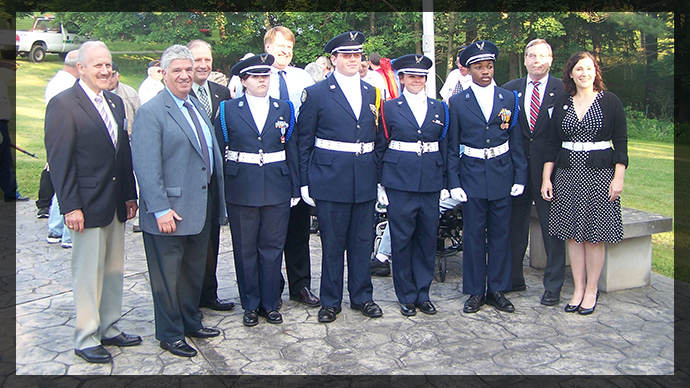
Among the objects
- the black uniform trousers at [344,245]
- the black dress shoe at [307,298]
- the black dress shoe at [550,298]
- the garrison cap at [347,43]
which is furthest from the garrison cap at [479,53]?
the black dress shoe at [307,298]

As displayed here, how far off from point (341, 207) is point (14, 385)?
2421 mm

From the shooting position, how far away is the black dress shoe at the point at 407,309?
4.99m

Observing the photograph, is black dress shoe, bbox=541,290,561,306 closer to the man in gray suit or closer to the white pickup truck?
the man in gray suit

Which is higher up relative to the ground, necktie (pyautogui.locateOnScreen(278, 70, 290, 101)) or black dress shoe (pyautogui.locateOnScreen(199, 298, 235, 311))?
necktie (pyautogui.locateOnScreen(278, 70, 290, 101))

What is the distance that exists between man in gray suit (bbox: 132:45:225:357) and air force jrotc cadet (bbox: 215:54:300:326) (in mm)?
343

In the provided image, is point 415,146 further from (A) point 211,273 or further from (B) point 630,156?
(B) point 630,156

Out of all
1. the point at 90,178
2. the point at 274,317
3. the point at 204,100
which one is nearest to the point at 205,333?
the point at 274,317

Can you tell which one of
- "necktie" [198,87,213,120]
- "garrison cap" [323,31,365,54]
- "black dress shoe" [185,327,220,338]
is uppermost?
"garrison cap" [323,31,365,54]

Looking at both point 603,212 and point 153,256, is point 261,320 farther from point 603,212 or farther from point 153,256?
point 603,212

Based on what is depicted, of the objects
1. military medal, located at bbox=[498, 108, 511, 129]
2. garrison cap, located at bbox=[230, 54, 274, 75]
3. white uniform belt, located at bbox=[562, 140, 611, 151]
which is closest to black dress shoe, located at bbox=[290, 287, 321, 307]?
garrison cap, located at bbox=[230, 54, 274, 75]

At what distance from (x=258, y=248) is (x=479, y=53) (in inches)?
87.6

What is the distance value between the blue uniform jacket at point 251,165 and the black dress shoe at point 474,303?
1.66 m

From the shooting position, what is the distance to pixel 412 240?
5.14 m

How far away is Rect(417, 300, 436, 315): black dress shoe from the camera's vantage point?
16.5ft
